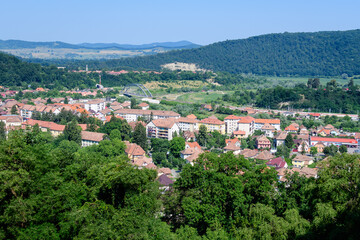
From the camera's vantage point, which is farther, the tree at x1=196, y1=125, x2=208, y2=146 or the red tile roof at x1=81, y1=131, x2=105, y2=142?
the tree at x1=196, y1=125, x2=208, y2=146

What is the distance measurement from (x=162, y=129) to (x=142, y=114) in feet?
23.4

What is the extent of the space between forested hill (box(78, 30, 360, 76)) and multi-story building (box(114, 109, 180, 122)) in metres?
63.8

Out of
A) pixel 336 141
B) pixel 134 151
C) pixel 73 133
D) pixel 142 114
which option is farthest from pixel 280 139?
pixel 73 133

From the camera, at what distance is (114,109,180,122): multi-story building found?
3985cm

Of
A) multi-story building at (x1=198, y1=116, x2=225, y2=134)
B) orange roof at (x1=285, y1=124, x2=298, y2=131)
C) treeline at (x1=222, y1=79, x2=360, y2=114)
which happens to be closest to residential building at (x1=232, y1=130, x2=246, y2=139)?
multi-story building at (x1=198, y1=116, x2=225, y2=134)

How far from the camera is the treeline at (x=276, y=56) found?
109 m

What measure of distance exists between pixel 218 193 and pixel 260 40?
430 ft

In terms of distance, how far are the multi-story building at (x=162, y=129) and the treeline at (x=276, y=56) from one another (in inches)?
2836

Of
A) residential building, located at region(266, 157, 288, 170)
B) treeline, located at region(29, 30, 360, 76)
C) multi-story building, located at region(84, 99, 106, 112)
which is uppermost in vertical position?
treeline, located at region(29, 30, 360, 76)

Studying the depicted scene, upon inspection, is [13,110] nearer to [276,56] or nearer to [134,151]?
[134,151]

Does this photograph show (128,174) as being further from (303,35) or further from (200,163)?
(303,35)

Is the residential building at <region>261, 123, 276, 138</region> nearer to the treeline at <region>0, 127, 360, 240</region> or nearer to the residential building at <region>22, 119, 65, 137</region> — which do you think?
the residential building at <region>22, 119, 65, 137</region>

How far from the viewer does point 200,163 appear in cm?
1327

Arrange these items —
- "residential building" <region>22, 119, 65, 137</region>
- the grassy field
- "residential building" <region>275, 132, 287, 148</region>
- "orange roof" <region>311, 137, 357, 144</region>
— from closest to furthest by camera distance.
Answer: "orange roof" <region>311, 137, 357, 144</region> → "residential building" <region>22, 119, 65, 137</region> → "residential building" <region>275, 132, 287, 148</region> → the grassy field
